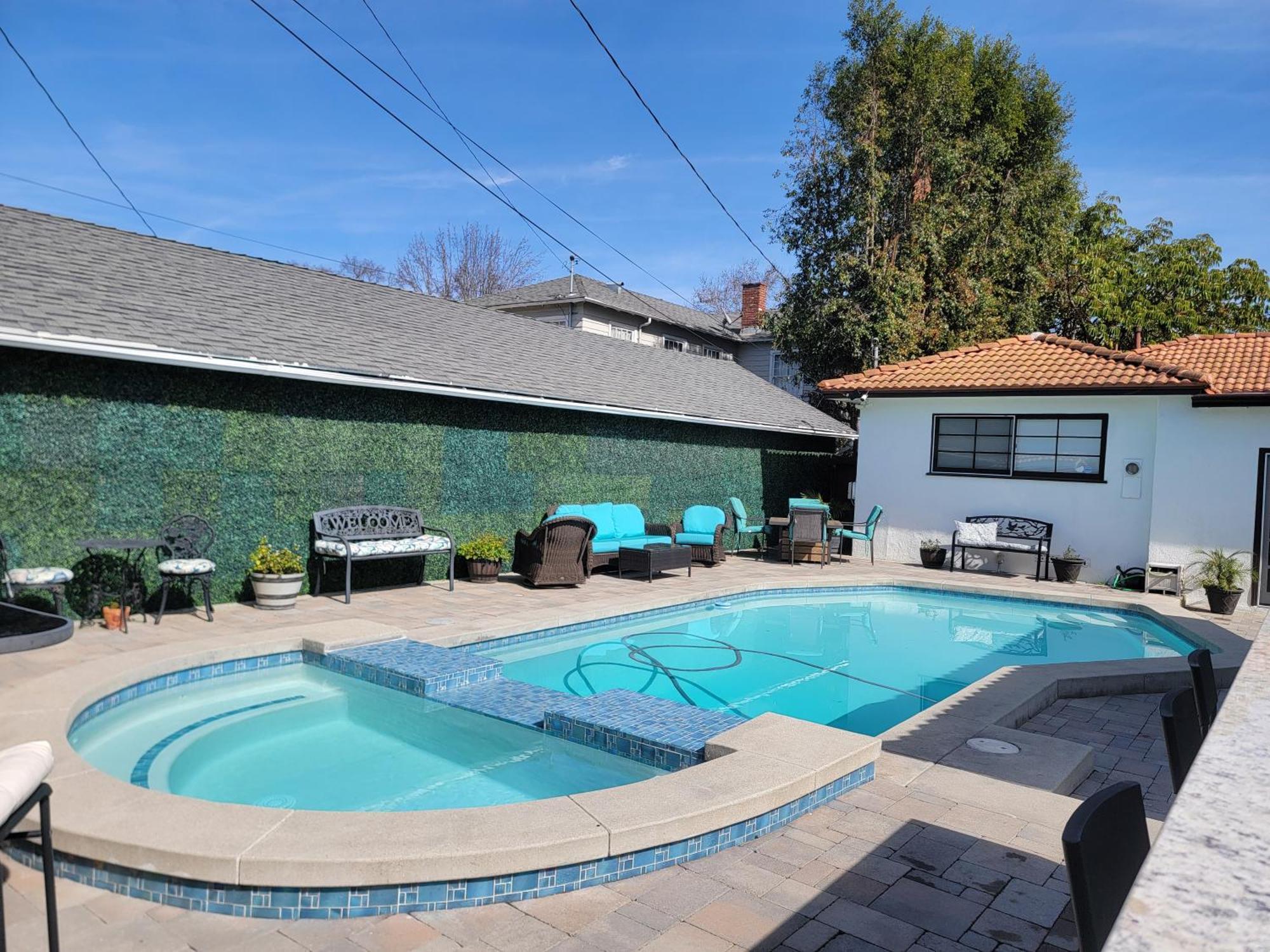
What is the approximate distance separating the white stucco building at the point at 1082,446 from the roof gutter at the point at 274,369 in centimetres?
490

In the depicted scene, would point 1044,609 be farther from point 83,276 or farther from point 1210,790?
point 83,276

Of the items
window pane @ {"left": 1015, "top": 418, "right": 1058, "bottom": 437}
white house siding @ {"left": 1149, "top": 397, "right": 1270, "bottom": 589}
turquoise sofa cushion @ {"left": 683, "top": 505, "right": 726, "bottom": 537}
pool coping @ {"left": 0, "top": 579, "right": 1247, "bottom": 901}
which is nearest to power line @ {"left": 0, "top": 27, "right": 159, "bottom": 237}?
pool coping @ {"left": 0, "top": 579, "right": 1247, "bottom": 901}

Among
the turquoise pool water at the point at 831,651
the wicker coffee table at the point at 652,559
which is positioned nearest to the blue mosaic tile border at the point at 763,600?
the turquoise pool water at the point at 831,651

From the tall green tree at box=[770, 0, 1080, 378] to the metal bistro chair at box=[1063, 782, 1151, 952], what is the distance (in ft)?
63.3

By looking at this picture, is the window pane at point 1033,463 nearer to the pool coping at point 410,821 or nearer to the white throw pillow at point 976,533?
the white throw pillow at point 976,533

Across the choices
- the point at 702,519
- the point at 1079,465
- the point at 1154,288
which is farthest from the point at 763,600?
the point at 1154,288

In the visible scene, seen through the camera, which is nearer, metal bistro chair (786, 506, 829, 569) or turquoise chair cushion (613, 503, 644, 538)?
turquoise chair cushion (613, 503, 644, 538)

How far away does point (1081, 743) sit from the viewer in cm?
568

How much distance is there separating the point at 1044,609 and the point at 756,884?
32.7 feet

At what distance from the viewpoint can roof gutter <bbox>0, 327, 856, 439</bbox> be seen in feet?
23.5

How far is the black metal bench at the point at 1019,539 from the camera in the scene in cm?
1380

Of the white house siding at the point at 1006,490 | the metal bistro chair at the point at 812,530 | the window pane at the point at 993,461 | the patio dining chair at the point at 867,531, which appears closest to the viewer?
the white house siding at the point at 1006,490

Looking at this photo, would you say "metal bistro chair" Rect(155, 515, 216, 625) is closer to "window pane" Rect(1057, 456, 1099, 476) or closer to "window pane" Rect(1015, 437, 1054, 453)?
"window pane" Rect(1015, 437, 1054, 453)

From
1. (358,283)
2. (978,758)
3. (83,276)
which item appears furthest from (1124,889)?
(358,283)
